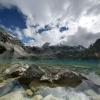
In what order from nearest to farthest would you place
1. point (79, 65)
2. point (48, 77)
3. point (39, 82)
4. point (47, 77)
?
point (39, 82) < point (47, 77) < point (48, 77) < point (79, 65)

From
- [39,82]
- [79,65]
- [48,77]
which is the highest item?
[79,65]

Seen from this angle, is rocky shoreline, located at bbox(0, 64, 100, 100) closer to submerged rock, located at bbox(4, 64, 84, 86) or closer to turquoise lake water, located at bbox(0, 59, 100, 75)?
submerged rock, located at bbox(4, 64, 84, 86)

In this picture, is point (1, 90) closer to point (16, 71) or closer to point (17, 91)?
point (17, 91)

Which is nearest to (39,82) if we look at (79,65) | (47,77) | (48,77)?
(47,77)

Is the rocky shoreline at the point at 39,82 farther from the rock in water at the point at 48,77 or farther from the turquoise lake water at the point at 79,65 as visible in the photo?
the turquoise lake water at the point at 79,65

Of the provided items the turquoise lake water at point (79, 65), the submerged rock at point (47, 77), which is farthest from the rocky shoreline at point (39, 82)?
the turquoise lake water at point (79, 65)

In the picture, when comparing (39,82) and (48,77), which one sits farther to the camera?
(48,77)

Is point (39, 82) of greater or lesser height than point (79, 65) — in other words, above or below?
below

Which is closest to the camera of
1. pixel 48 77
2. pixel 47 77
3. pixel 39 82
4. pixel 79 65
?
pixel 39 82

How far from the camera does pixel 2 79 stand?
63.9 ft

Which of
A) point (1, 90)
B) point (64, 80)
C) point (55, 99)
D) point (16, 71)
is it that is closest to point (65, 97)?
point (55, 99)

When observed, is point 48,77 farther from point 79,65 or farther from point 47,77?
point 79,65

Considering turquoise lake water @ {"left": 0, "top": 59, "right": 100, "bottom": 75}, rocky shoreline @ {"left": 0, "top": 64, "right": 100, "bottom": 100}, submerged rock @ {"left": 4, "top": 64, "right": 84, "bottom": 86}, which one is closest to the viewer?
rocky shoreline @ {"left": 0, "top": 64, "right": 100, "bottom": 100}

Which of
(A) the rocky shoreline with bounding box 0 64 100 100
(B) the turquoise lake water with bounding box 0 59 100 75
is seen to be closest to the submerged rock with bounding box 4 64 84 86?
(A) the rocky shoreline with bounding box 0 64 100 100
